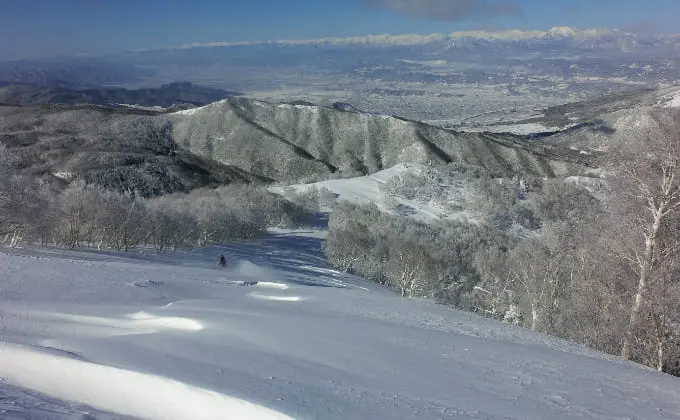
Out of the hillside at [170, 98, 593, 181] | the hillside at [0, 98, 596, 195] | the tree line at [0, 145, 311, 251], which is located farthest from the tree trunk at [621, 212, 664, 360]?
the hillside at [170, 98, 593, 181]

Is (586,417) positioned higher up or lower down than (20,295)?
higher up

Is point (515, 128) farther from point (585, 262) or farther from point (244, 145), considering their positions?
point (585, 262)

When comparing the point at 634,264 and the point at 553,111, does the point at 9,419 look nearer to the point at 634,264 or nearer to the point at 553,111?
the point at 634,264

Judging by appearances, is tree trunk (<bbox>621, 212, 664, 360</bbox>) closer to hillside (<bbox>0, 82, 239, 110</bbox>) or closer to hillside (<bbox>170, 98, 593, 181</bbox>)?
hillside (<bbox>170, 98, 593, 181</bbox>)

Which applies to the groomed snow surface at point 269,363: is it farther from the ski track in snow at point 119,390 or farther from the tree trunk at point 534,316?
the tree trunk at point 534,316

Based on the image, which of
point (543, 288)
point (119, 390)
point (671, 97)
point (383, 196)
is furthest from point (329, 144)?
point (119, 390)

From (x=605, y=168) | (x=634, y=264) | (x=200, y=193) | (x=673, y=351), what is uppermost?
(x=605, y=168)

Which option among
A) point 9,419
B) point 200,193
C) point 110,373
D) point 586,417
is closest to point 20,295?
point 110,373

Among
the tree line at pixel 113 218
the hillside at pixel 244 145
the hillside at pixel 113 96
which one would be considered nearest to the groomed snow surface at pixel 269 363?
the tree line at pixel 113 218

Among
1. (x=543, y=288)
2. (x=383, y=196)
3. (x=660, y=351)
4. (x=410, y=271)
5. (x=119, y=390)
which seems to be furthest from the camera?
(x=383, y=196)
